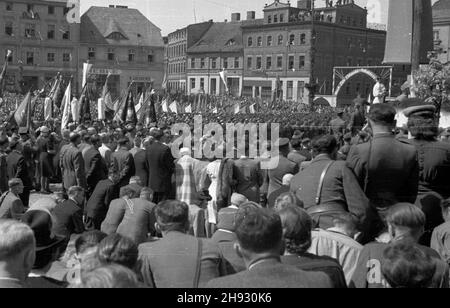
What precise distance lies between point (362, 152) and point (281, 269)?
82.2 inches

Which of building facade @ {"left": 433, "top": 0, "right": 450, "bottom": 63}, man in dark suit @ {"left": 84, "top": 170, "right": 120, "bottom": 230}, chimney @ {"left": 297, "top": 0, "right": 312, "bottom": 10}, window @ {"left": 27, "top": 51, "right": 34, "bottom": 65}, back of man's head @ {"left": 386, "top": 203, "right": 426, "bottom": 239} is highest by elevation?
chimney @ {"left": 297, "top": 0, "right": 312, "bottom": 10}

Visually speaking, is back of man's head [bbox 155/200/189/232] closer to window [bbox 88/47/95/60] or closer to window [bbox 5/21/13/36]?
window [bbox 5/21/13/36]

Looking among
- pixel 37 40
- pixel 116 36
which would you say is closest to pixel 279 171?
pixel 116 36

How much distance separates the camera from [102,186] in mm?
9672

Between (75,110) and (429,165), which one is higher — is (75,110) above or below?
below

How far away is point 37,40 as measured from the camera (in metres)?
66.2

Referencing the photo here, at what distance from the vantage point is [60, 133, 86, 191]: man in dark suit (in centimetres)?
1145

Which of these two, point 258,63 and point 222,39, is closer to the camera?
point 222,39

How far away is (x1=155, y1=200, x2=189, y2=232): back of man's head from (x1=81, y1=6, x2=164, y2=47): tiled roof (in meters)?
42.4

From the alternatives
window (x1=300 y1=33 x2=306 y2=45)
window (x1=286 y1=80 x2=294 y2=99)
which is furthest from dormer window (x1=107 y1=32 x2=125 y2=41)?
window (x1=286 y1=80 x2=294 y2=99)

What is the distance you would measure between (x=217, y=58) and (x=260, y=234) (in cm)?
7223

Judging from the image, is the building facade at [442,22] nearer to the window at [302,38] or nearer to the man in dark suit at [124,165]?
the window at [302,38]

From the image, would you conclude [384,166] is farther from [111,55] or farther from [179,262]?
[111,55]

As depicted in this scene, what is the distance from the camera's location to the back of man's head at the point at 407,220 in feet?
14.8
